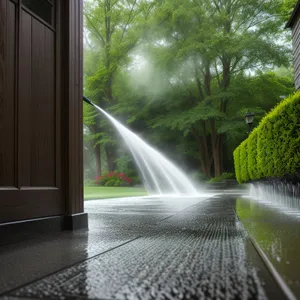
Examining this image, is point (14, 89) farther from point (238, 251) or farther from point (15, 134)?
point (238, 251)

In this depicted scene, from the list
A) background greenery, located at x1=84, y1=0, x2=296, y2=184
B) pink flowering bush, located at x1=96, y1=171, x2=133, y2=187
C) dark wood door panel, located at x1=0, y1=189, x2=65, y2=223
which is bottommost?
dark wood door panel, located at x1=0, y1=189, x2=65, y2=223

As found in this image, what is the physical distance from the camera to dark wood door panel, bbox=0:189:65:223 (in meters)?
1.97

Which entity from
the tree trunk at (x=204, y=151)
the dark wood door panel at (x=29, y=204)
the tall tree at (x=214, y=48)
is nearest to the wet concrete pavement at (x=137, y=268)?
the dark wood door panel at (x=29, y=204)

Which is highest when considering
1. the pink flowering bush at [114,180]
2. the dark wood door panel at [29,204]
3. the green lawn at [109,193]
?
the pink flowering bush at [114,180]

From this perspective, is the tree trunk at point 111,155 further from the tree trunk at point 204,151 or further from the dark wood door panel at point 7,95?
the dark wood door panel at point 7,95

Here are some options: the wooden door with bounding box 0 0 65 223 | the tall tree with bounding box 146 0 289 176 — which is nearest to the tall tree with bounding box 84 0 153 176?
the tall tree with bounding box 146 0 289 176

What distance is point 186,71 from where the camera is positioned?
21156 mm

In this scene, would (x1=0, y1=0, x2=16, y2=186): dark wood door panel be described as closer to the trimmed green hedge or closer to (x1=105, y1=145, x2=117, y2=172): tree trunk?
the trimmed green hedge

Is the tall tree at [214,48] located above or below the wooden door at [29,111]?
above

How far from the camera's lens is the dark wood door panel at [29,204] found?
6.47 feet

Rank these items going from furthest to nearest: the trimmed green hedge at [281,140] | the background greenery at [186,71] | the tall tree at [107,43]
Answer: the tall tree at [107,43] → the background greenery at [186,71] → the trimmed green hedge at [281,140]

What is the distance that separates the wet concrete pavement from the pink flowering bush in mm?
17982

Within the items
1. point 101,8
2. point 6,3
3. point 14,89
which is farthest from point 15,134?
point 101,8

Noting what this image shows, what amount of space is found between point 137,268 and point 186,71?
20.7 meters
